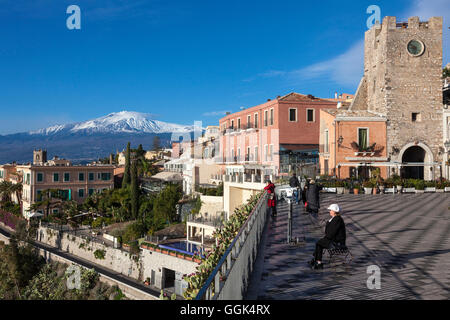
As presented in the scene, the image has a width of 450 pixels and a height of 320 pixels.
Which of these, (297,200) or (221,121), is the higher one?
(221,121)

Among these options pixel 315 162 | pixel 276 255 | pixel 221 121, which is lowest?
pixel 276 255

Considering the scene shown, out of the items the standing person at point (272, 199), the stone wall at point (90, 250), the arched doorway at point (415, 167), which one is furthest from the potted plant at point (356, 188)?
the stone wall at point (90, 250)

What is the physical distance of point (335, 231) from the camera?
7258 millimetres

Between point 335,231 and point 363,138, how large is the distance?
24.6m

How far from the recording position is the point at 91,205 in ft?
162

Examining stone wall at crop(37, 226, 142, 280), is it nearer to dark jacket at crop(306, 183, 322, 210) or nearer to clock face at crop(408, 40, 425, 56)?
dark jacket at crop(306, 183, 322, 210)

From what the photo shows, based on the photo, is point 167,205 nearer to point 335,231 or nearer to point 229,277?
point 335,231

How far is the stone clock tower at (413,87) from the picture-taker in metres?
30.1

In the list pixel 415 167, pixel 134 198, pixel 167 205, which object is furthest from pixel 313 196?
pixel 134 198

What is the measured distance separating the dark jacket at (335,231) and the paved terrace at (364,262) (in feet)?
1.89

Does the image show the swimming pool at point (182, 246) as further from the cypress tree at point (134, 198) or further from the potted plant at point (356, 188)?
the cypress tree at point (134, 198)
